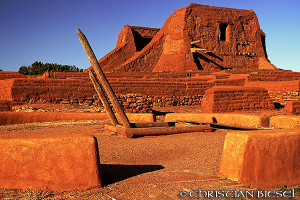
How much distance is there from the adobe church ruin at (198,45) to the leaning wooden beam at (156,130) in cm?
2054

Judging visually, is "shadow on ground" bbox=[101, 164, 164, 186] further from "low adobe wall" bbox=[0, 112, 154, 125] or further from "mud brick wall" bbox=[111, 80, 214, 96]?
"mud brick wall" bbox=[111, 80, 214, 96]

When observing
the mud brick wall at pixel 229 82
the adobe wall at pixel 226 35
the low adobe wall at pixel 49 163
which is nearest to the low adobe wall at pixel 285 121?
the low adobe wall at pixel 49 163

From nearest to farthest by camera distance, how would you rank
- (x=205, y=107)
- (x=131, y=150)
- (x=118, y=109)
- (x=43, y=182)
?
(x=43, y=182), (x=131, y=150), (x=118, y=109), (x=205, y=107)

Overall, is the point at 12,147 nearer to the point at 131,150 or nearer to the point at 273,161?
the point at 131,150

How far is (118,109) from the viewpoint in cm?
605

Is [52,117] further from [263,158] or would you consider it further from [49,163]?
[263,158]

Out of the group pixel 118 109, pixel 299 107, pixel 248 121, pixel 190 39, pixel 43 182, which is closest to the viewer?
pixel 43 182

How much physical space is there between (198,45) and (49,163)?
91.9 ft

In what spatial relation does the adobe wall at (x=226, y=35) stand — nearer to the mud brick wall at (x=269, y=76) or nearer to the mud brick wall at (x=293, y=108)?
the mud brick wall at (x=269, y=76)

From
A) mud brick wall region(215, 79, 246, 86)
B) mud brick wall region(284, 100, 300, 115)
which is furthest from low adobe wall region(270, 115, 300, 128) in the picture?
mud brick wall region(215, 79, 246, 86)

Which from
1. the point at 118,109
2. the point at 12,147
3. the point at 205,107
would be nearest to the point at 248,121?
the point at 118,109

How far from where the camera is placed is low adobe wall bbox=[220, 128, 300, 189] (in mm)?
3035

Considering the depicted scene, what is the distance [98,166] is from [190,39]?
88.9ft

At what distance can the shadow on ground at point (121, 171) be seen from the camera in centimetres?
322
